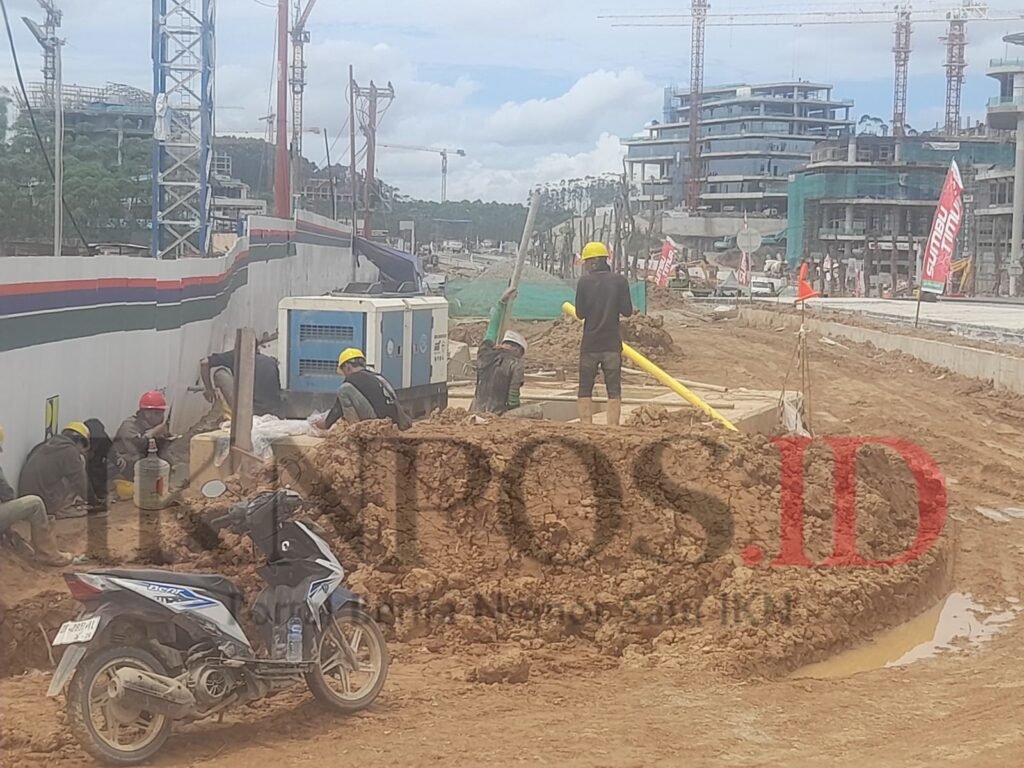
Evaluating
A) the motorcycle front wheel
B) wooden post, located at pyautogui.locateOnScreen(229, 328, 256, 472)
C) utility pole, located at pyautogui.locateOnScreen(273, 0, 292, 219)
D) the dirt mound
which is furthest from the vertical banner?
the motorcycle front wheel

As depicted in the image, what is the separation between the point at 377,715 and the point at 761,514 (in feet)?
11.7

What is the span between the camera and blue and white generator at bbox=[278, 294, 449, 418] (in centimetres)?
1301

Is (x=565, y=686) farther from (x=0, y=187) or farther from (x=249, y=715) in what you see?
(x=0, y=187)

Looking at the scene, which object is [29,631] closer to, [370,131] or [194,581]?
[194,581]

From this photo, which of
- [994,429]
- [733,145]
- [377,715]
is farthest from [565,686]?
[733,145]

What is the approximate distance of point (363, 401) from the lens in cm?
938

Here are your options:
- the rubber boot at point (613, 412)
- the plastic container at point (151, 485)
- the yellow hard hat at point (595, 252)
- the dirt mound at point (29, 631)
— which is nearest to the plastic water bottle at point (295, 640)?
the dirt mound at point (29, 631)

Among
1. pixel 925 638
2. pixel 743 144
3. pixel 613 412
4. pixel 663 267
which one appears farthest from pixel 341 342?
pixel 743 144

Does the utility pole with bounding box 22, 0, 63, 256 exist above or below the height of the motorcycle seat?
above

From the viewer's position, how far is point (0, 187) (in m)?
24.0

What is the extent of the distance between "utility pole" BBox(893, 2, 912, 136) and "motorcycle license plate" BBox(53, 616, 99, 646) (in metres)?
119

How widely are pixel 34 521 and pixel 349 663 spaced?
2.77 m

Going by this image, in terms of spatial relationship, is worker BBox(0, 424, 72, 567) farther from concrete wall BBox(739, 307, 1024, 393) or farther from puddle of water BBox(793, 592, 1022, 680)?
concrete wall BBox(739, 307, 1024, 393)

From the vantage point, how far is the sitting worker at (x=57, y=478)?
8.95m
